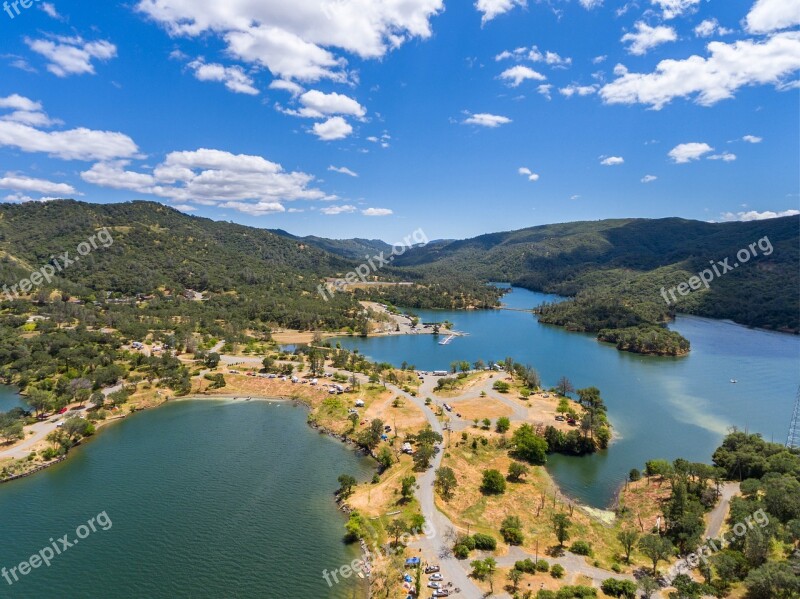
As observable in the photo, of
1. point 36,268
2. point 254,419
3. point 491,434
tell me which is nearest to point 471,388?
point 491,434

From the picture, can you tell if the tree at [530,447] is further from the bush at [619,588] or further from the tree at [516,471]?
the bush at [619,588]

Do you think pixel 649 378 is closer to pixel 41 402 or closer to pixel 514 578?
pixel 514 578

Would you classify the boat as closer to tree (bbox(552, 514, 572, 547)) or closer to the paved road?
the paved road

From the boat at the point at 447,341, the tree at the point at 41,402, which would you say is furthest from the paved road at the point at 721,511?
the tree at the point at 41,402

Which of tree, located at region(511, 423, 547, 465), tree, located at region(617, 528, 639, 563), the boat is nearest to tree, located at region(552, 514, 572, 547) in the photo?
tree, located at region(617, 528, 639, 563)

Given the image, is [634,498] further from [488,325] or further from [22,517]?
[488,325]
